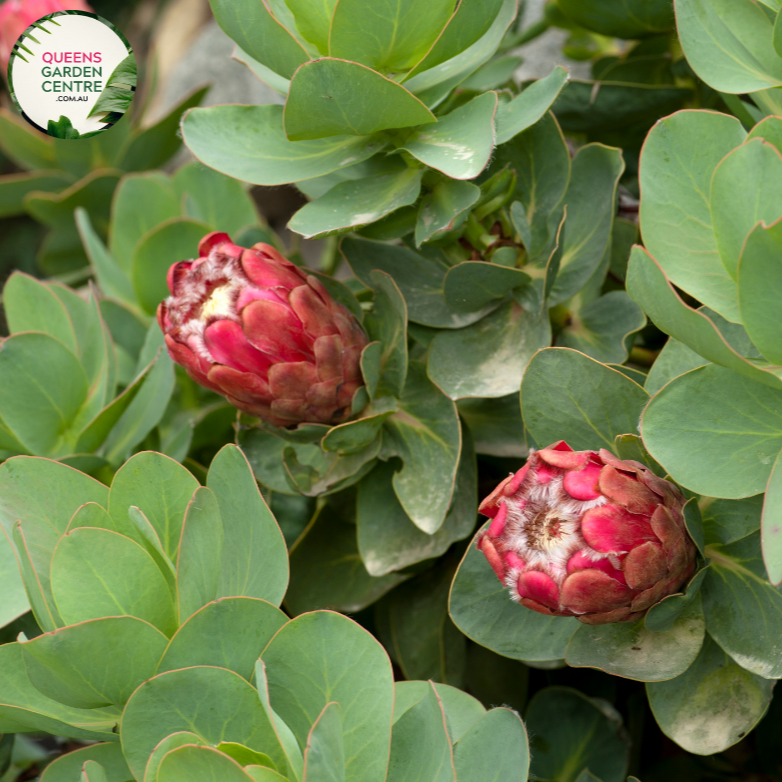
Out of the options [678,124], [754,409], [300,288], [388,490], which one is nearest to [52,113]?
[300,288]

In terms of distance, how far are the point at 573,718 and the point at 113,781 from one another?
0.49 m

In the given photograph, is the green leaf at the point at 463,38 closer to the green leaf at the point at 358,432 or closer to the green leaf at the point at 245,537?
the green leaf at the point at 358,432

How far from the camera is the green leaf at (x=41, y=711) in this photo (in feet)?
1.89

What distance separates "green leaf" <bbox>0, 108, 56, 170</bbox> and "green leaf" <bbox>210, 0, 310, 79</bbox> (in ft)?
3.11

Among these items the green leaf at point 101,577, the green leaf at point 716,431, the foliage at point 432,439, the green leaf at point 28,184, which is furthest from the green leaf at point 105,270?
the green leaf at point 716,431

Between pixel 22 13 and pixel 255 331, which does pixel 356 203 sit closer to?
pixel 255 331

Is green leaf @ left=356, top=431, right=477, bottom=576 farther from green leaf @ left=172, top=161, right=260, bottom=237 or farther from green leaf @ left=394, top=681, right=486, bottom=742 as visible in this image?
green leaf @ left=172, top=161, right=260, bottom=237

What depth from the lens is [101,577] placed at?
0.56m

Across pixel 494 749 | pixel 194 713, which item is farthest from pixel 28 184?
pixel 494 749

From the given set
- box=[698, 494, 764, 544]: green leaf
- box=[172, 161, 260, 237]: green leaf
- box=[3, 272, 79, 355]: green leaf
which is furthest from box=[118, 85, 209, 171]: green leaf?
box=[698, 494, 764, 544]: green leaf

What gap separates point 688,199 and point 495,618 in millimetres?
368

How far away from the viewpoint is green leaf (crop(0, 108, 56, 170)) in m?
1.44

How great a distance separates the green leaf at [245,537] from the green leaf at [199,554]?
0.03m

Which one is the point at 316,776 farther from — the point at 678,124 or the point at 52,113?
the point at 52,113
